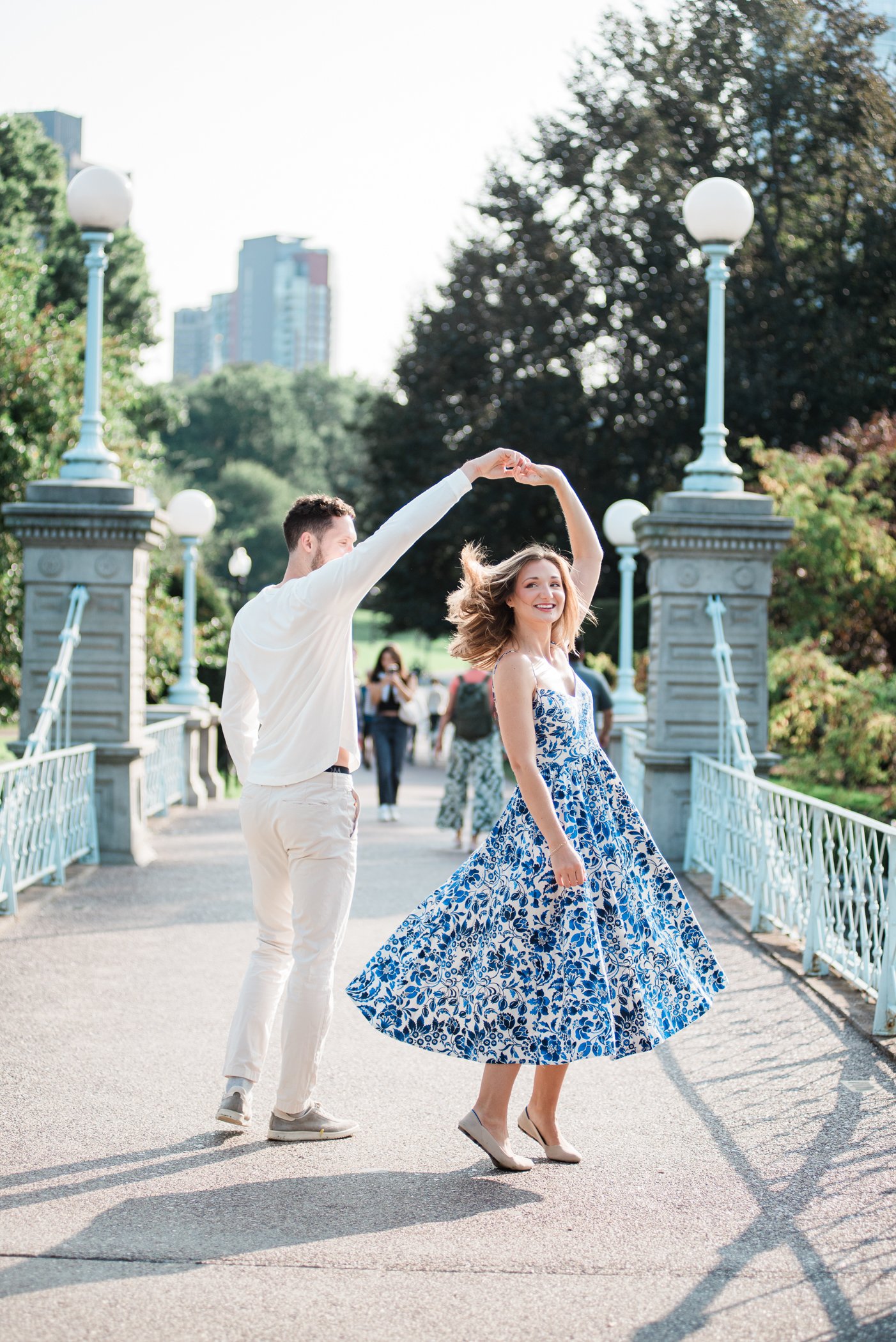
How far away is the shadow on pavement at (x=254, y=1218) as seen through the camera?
3346 mm

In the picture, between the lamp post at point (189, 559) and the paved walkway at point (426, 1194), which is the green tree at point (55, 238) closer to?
the lamp post at point (189, 559)

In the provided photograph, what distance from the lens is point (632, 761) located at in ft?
41.8

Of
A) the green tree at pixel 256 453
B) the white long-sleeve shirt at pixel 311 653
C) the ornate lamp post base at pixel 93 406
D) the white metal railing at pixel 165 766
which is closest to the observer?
the white long-sleeve shirt at pixel 311 653

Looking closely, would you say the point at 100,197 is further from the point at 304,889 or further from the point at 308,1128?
the point at 308,1128

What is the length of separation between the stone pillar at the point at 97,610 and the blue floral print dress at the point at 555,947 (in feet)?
19.3

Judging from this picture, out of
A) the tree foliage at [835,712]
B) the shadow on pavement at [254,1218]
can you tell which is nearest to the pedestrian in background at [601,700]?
the tree foliage at [835,712]

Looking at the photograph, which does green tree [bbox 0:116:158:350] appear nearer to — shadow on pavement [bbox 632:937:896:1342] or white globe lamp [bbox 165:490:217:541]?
white globe lamp [bbox 165:490:217:541]

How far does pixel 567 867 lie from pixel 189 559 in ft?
42.8

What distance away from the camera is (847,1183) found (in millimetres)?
3986

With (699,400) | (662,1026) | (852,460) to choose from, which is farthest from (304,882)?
(699,400)

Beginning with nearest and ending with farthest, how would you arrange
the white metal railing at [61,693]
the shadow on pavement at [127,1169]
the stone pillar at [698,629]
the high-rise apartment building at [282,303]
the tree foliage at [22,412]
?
the shadow on pavement at [127,1169]
the white metal railing at [61,693]
the stone pillar at [698,629]
the tree foliage at [22,412]
the high-rise apartment building at [282,303]

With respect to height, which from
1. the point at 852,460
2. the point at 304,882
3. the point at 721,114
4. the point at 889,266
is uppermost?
the point at 721,114

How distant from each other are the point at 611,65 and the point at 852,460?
1194cm

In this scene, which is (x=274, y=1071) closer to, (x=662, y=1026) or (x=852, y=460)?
(x=662, y=1026)
